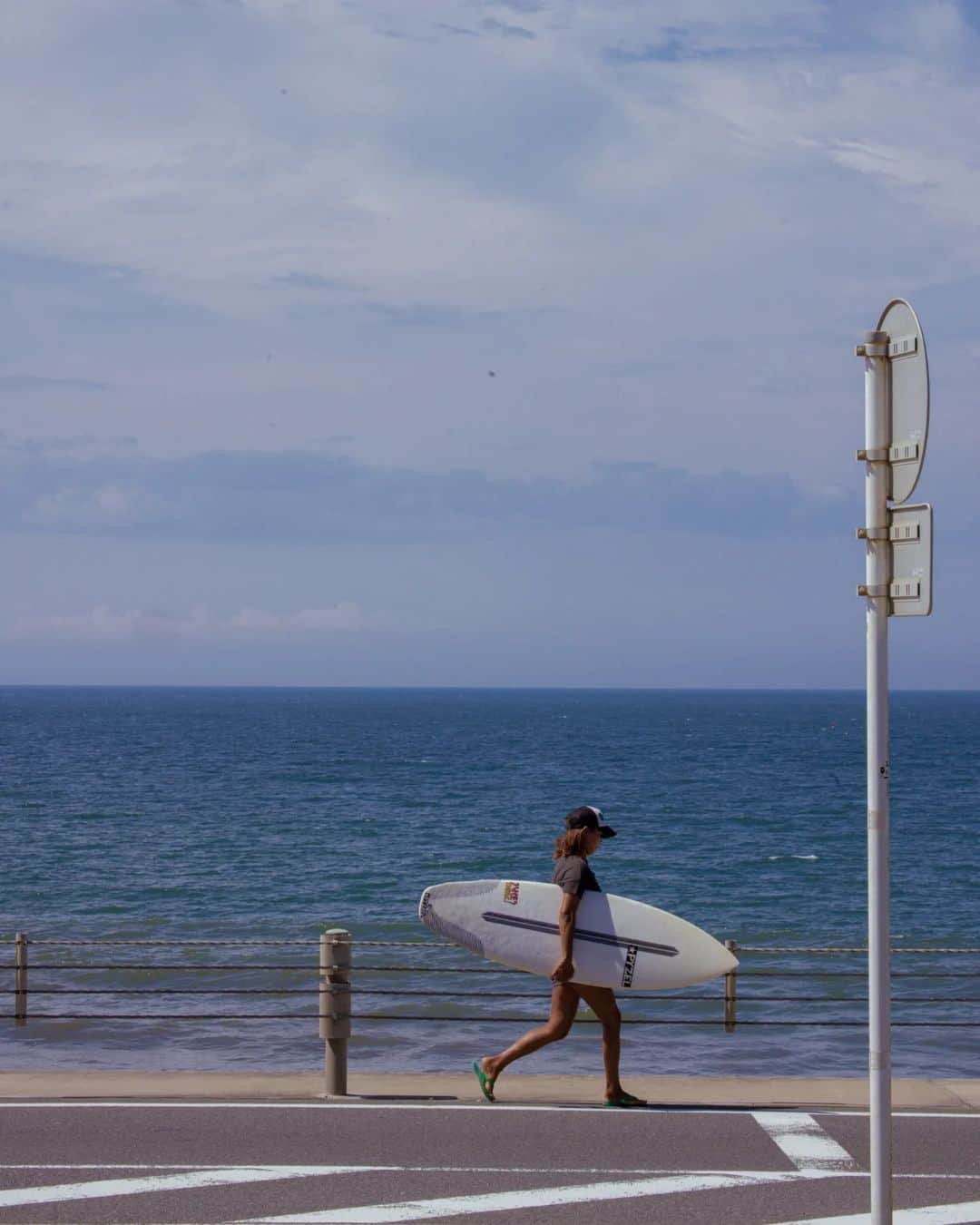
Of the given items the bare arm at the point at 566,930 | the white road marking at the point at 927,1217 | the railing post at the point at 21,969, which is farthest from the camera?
the railing post at the point at 21,969

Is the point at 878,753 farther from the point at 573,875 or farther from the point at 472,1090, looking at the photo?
the point at 472,1090

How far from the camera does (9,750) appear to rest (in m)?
104

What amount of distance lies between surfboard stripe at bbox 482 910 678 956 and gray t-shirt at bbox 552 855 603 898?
44 centimetres

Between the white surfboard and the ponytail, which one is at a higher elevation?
the ponytail

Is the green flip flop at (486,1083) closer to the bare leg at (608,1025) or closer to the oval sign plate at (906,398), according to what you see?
the bare leg at (608,1025)

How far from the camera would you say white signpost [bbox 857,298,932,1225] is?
16.9 ft

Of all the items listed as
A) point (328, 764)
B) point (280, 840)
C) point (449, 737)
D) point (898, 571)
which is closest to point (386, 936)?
point (280, 840)

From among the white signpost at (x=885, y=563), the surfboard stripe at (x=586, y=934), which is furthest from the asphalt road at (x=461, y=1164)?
the white signpost at (x=885, y=563)

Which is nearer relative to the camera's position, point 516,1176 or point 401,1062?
point 516,1176

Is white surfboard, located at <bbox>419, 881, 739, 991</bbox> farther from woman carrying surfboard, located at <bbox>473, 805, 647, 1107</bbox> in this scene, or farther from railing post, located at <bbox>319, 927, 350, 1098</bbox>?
railing post, located at <bbox>319, 927, 350, 1098</bbox>

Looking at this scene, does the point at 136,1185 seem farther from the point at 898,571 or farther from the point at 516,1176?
the point at 898,571

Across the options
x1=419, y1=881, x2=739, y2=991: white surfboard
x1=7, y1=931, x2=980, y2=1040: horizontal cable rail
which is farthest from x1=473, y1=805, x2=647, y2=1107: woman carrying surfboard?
x1=7, y1=931, x2=980, y2=1040: horizontal cable rail

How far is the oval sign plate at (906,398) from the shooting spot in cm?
529

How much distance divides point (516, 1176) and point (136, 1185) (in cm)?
193
